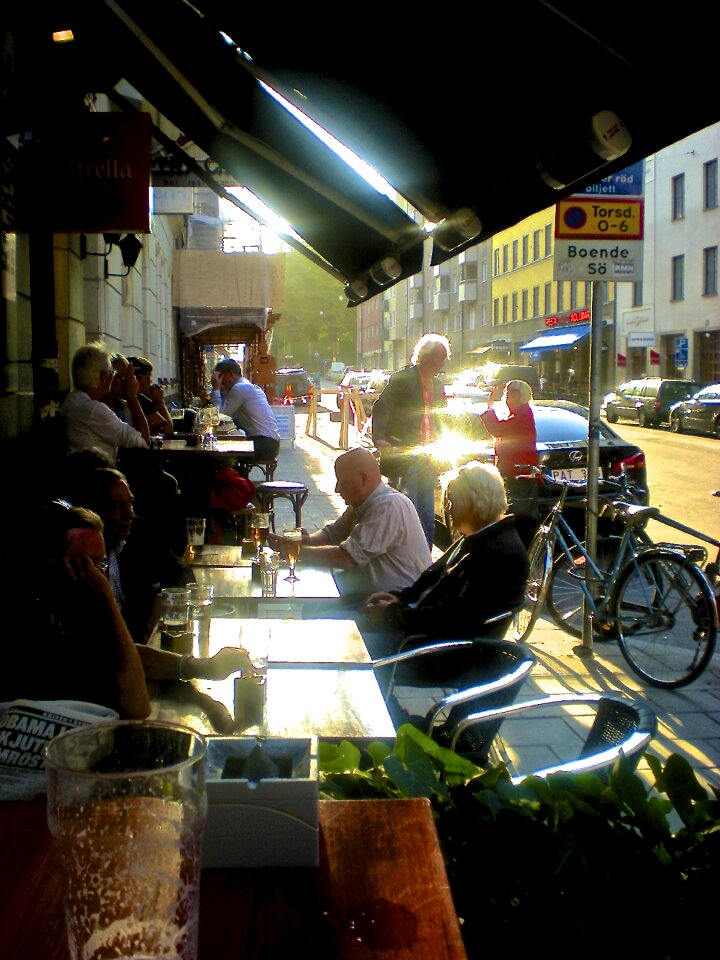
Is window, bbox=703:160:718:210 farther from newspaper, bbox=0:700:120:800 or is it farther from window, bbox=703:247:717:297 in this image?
newspaper, bbox=0:700:120:800

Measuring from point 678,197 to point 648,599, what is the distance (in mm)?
39154

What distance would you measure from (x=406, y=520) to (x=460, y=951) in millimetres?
4227

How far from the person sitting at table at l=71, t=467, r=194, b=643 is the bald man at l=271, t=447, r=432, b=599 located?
75 cm

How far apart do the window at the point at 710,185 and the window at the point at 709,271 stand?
1700mm

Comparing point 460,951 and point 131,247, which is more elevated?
point 131,247

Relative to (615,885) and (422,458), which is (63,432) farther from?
(615,885)

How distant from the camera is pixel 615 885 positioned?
1.71 metres

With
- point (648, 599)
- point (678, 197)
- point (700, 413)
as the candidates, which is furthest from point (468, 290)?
point (648, 599)

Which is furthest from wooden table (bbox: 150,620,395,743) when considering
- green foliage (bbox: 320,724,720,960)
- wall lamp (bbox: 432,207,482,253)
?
wall lamp (bbox: 432,207,482,253)

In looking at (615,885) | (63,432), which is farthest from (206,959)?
(63,432)

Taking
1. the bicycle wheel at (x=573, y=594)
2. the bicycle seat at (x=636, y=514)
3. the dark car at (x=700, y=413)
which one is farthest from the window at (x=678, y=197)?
the bicycle seat at (x=636, y=514)

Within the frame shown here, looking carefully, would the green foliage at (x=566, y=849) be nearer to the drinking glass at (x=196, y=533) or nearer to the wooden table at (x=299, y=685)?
the wooden table at (x=299, y=685)

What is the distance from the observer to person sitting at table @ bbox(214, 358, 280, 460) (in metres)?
12.6

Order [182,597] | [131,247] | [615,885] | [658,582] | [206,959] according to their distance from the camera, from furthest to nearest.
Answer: [131,247], [658,582], [182,597], [615,885], [206,959]
